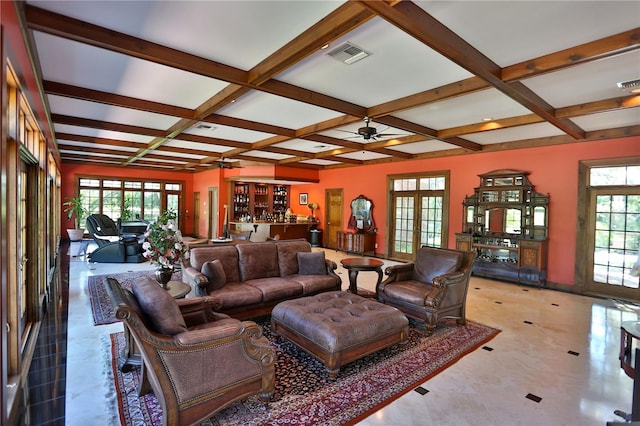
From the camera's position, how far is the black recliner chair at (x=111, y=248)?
748cm

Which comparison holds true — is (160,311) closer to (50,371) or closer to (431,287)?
(50,371)

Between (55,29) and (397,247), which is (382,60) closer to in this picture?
(55,29)

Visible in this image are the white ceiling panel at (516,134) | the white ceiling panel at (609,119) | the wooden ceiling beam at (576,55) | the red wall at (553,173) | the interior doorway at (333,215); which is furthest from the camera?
the interior doorway at (333,215)

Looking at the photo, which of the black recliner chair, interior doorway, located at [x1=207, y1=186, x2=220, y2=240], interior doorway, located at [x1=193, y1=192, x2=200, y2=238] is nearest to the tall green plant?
the black recliner chair

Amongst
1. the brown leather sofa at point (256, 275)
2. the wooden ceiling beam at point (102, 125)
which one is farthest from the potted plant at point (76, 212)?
the brown leather sofa at point (256, 275)

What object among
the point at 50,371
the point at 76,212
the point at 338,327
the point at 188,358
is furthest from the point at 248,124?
the point at 76,212

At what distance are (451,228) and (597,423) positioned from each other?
5720mm

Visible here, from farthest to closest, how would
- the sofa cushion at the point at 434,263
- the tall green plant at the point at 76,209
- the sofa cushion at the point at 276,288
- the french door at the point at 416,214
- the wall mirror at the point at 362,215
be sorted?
the tall green plant at the point at 76,209
the wall mirror at the point at 362,215
the french door at the point at 416,214
the sofa cushion at the point at 434,263
the sofa cushion at the point at 276,288

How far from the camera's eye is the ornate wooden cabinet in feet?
20.5

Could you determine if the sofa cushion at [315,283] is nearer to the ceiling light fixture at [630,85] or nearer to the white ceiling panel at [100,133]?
the ceiling light fixture at [630,85]

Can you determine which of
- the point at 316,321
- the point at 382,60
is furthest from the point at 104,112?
the point at 316,321

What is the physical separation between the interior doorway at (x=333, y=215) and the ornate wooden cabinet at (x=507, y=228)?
4.33 m

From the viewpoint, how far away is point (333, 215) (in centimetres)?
1112

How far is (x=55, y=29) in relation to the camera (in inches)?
98.0
